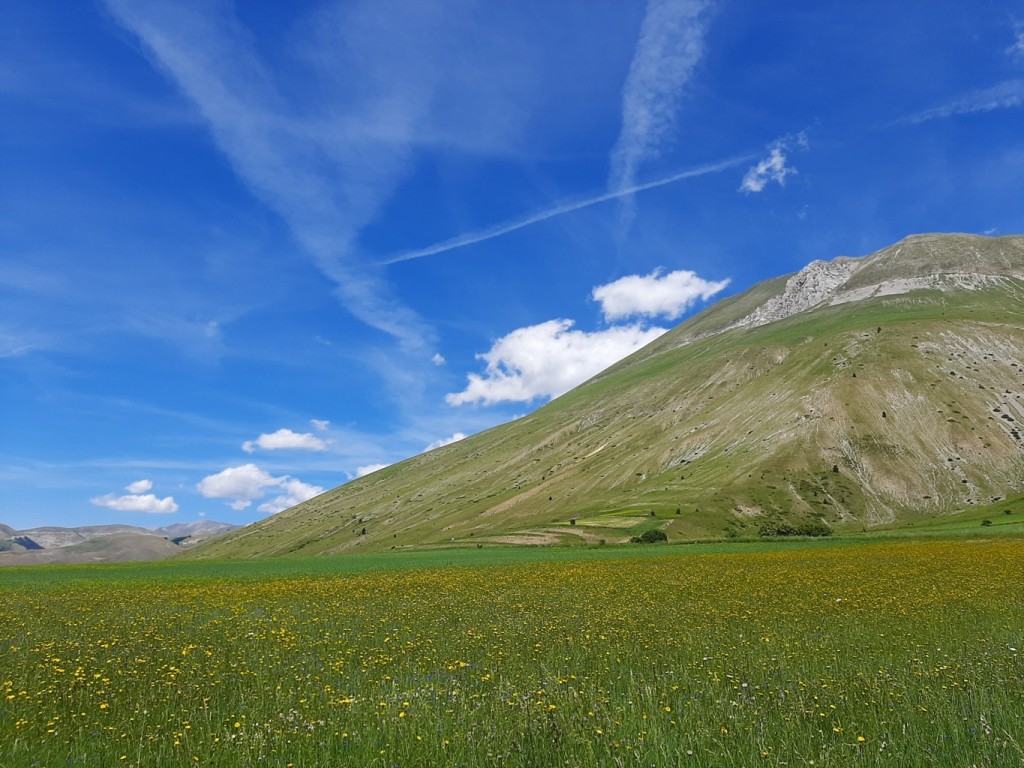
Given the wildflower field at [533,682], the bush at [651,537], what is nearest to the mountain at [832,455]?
the bush at [651,537]

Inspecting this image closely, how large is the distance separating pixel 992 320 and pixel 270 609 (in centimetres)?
24198

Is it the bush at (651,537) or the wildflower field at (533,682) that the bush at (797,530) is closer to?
the bush at (651,537)

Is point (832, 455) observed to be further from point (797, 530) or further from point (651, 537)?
point (651, 537)

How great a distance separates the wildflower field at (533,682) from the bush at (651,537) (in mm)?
71651

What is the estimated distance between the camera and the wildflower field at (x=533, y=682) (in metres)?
8.37

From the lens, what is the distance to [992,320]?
7598 inches

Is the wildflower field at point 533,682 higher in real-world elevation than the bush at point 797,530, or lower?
higher

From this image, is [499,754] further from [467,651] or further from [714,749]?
[467,651]

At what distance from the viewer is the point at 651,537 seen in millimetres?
96625

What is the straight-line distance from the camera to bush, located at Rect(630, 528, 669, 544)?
96.1 m

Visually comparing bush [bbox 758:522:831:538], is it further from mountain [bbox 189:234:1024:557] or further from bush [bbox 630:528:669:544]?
bush [bbox 630:528:669:544]

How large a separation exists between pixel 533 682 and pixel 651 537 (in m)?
89.5

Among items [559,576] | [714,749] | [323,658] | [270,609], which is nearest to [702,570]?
[559,576]

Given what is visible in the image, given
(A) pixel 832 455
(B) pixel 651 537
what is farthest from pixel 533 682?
(A) pixel 832 455
